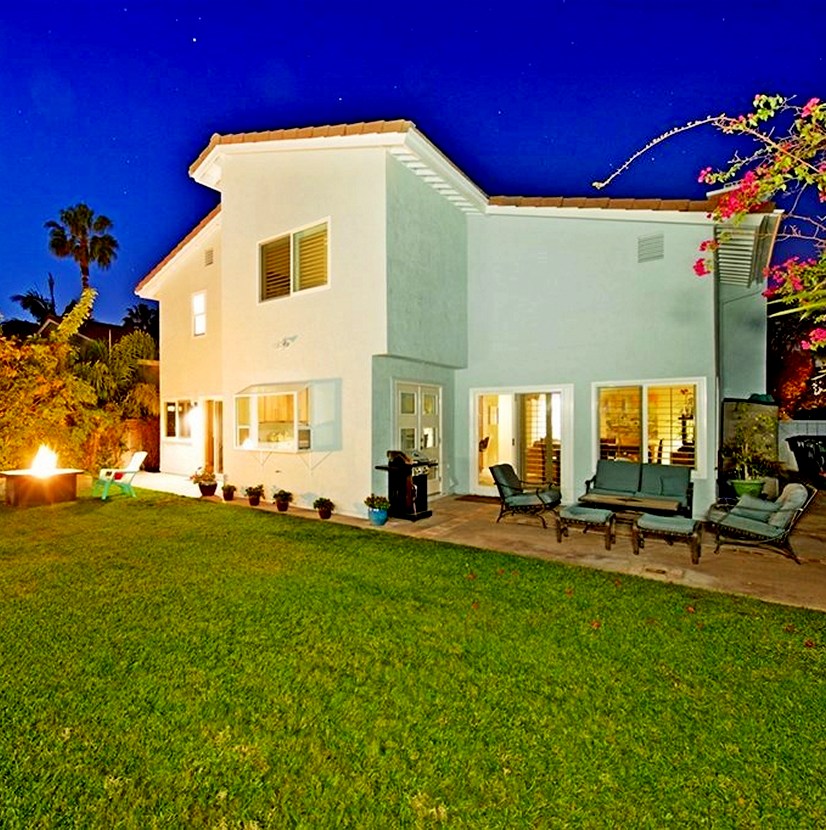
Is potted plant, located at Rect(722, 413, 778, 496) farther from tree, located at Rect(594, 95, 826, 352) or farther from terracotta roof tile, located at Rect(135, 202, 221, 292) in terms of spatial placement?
terracotta roof tile, located at Rect(135, 202, 221, 292)

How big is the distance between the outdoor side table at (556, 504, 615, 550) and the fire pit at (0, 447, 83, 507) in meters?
11.6

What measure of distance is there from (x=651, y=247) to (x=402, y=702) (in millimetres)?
10324

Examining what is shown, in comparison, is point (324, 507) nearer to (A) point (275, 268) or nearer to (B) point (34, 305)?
(A) point (275, 268)

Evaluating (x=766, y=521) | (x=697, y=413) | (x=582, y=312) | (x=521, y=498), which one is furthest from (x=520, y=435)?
(x=766, y=521)

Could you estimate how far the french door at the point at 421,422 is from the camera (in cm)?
1128

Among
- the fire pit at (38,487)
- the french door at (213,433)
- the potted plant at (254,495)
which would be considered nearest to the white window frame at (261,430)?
the potted plant at (254,495)

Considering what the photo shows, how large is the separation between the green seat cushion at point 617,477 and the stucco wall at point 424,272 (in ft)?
14.5

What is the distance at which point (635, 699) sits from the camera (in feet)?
12.2

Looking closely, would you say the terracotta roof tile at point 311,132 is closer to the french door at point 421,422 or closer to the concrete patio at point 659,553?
the french door at point 421,422

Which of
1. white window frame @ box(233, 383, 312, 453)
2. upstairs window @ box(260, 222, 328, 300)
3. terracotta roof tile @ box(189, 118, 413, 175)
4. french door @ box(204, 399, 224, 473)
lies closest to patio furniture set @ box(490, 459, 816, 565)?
white window frame @ box(233, 383, 312, 453)

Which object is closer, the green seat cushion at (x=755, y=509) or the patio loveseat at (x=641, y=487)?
the green seat cushion at (x=755, y=509)

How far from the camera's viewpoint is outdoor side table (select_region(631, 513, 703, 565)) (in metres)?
7.08

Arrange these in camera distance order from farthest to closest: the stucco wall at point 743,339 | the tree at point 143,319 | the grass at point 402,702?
the tree at point 143,319 < the stucco wall at point 743,339 < the grass at point 402,702

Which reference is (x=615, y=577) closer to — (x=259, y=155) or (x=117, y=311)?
(x=259, y=155)
